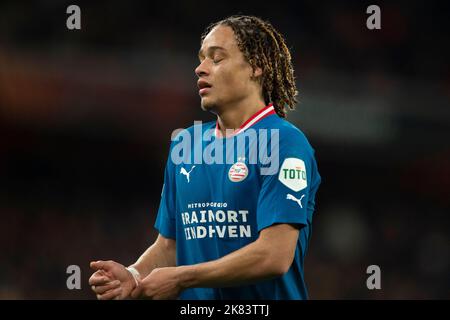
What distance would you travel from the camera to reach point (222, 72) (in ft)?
12.4

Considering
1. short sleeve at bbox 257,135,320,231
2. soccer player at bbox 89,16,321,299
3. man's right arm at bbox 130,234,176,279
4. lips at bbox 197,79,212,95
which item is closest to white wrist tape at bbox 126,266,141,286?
soccer player at bbox 89,16,321,299

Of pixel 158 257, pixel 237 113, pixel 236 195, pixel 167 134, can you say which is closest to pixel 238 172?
pixel 236 195

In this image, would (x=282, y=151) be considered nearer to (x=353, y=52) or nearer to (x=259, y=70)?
(x=259, y=70)

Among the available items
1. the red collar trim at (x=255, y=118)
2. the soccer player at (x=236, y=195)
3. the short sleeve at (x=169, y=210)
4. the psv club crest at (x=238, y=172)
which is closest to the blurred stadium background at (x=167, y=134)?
the short sleeve at (x=169, y=210)

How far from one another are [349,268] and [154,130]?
3.71 m

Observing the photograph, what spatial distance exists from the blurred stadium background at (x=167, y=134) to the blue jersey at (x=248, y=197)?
21.7 ft

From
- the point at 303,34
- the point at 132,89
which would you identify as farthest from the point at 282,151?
the point at 303,34

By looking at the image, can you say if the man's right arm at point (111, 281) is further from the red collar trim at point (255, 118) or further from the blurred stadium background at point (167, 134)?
the blurred stadium background at point (167, 134)

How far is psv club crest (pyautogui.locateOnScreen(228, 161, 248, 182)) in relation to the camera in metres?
3.54

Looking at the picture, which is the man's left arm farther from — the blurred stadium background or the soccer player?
the blurred stadium background

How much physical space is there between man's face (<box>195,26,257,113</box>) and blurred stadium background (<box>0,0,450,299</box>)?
6.70m

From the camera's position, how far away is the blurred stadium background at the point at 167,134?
1079cm

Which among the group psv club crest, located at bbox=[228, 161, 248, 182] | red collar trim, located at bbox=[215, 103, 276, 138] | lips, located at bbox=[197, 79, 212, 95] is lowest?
psv club crest, located at bbox=[228, 161, 248, 182]

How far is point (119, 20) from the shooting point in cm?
1169
